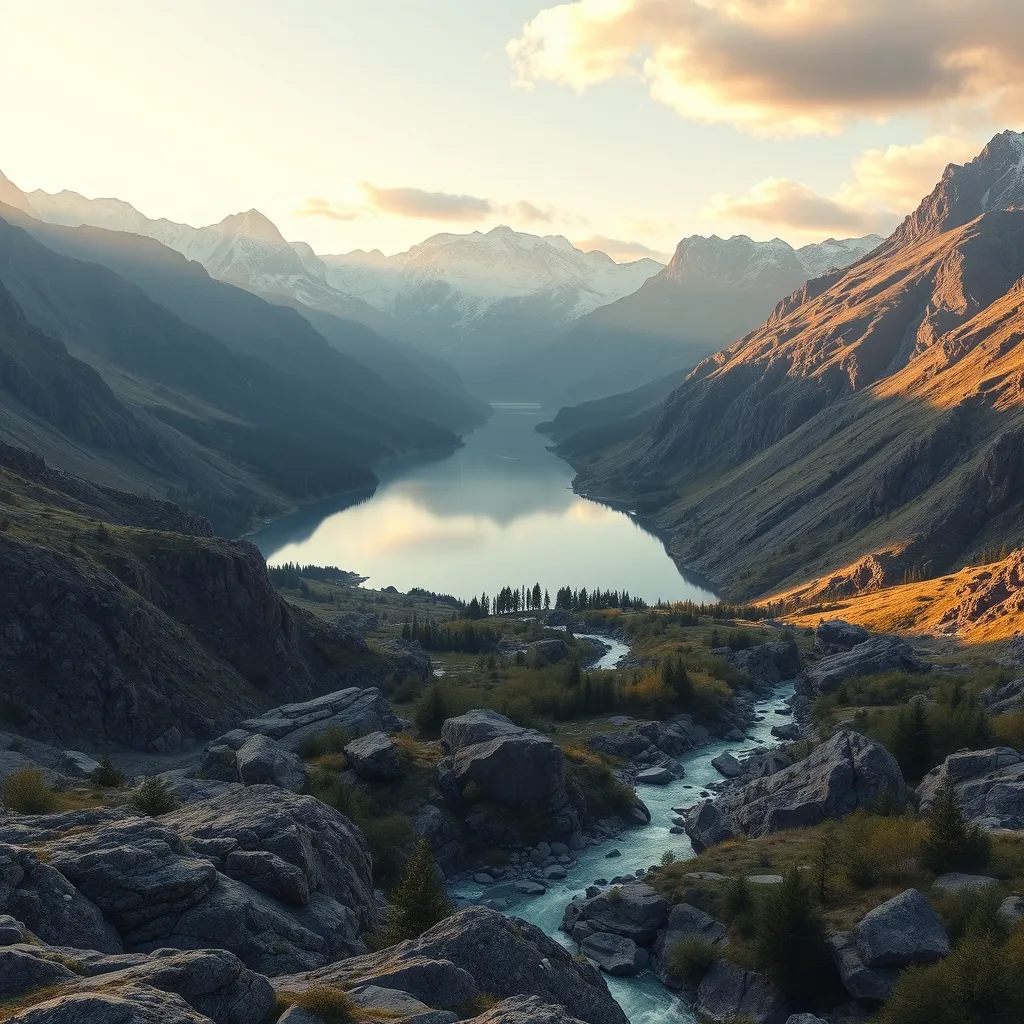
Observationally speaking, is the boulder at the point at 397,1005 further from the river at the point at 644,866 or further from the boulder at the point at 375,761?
the boulder at the point at 375,761

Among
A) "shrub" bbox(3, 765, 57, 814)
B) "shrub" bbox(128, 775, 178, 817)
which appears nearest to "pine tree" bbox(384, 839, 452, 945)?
"shrub" bbox(128, 775, 178, 817)

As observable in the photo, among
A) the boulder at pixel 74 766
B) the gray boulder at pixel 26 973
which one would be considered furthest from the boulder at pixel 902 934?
the boulder at pixel 74 766

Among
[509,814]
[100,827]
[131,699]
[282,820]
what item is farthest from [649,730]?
[100,827]

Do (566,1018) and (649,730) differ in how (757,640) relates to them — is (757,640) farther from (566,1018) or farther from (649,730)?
(566,1018)

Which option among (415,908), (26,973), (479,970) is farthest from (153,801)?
(26,973)

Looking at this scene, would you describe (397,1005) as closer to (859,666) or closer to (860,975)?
(860,975)

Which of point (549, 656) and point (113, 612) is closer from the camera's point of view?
point (113, 612)

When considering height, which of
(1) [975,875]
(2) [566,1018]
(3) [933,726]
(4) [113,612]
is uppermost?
(4) [113,612]
